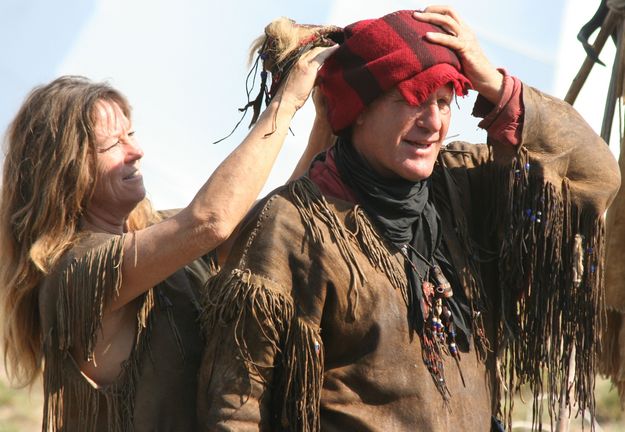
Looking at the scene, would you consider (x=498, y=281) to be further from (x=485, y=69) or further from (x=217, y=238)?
(x=217, y=238)

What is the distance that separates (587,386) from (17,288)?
5.75 feet

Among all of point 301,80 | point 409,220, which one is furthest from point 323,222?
point 301,80

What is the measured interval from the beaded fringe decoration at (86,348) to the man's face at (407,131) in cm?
80

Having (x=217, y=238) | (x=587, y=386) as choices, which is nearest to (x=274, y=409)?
(x=217, y=238)

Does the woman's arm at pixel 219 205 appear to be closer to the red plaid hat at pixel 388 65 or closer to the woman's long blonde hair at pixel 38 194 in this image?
the red plaid hat at pixel 388 65

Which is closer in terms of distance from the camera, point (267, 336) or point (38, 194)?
point (267, 336)

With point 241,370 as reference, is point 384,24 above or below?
above

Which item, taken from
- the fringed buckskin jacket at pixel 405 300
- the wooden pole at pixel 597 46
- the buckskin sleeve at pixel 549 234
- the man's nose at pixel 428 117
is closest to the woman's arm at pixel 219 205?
the fringed buckskin jacket at pixel 405 300

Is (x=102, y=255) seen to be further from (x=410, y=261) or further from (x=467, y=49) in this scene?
(x=467, y=49)

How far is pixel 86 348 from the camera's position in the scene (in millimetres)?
3162

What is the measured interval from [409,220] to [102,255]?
2.92 ft

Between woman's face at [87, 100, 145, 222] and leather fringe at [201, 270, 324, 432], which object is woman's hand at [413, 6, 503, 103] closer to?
leather fringe at [201, 270, 324, 432]

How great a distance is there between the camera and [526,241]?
10.5ft

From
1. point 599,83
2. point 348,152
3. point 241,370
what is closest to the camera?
point 241,370
